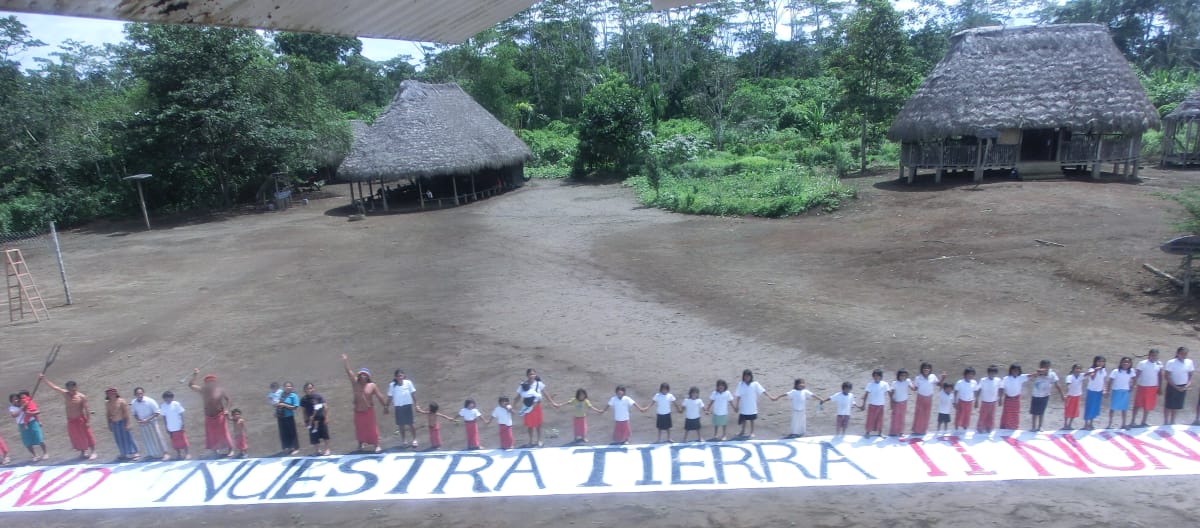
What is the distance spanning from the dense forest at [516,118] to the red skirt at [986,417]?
12.4 metres

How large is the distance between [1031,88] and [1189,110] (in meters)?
5.94

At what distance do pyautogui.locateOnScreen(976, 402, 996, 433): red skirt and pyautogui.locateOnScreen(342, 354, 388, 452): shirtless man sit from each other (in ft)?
23.4

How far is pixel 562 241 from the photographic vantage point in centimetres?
2008

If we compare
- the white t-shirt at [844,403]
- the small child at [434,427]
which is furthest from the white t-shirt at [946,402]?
the small child at [434,427]

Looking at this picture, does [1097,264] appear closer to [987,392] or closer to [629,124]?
[987,392]

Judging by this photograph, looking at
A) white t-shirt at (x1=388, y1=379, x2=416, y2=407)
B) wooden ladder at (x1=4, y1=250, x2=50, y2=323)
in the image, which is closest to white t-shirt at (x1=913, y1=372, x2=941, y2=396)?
white t-shirt at (x1=388, y1=379, x2=416, y2=407)

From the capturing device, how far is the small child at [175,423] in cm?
839

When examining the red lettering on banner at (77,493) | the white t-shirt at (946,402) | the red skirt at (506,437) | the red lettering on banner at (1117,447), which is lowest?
the red lettering on banner at (1117,447)

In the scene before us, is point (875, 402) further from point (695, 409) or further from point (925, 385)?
point (695, 409)

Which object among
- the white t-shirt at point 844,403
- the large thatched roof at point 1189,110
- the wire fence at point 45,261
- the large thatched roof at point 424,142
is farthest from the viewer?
the large thatched roof at point 424,142

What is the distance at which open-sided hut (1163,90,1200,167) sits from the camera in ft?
76.9

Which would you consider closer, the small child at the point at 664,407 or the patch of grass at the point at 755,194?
the small child at the point at 664,407

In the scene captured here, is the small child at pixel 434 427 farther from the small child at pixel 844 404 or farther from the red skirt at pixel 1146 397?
the red skirt at pixel 1146 397

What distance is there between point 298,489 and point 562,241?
42.4 feet
